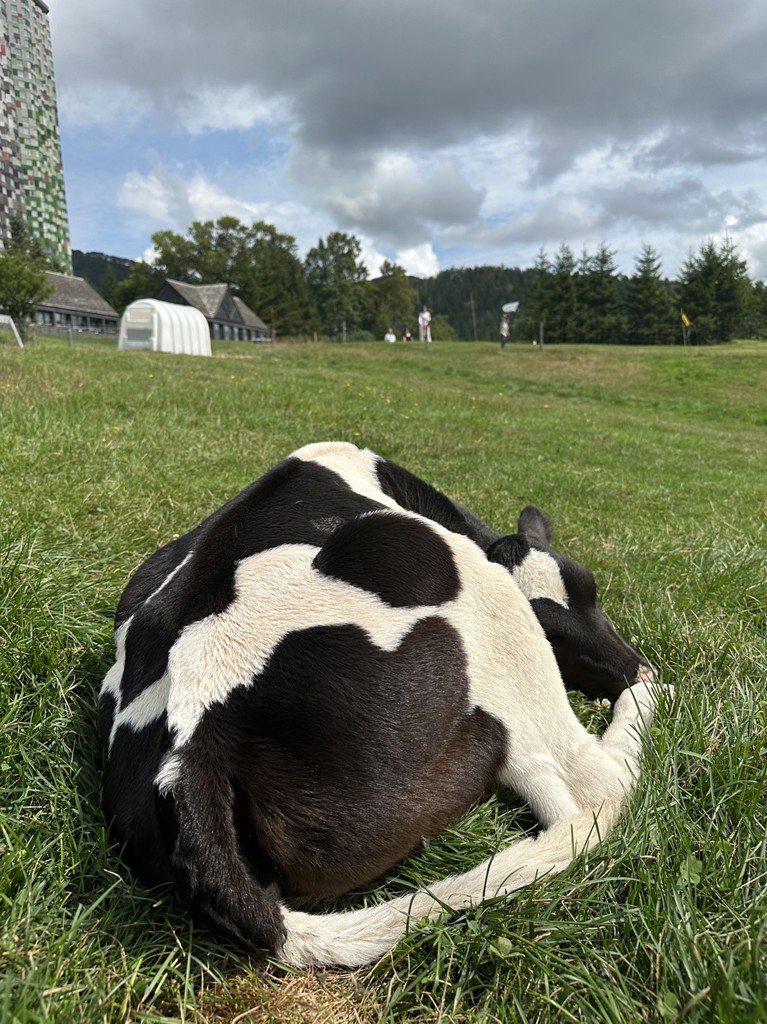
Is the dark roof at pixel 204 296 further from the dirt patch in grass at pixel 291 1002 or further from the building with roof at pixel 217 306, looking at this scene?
the dirt patch in grass at pixel 291 1002

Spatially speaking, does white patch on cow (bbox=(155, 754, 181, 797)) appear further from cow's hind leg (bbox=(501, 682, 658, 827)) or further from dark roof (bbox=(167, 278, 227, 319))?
dark roof (bbox=(167, 278, 227, 319))

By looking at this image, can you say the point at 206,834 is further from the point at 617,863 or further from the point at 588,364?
the point at 588,364

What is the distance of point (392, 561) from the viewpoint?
248cm

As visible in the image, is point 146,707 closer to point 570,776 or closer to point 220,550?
point 220,550

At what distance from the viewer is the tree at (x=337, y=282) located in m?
98.3

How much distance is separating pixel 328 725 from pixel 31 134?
92405 millimetres

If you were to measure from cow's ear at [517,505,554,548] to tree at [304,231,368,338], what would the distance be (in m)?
93.8

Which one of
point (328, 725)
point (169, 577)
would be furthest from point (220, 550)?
point (328, 725)

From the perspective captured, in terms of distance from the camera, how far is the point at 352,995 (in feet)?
5.62

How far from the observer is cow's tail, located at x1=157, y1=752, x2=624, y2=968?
1716mm

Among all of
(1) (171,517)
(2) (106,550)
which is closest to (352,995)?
(2) (106,550)

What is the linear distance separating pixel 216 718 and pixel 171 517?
3627 millimetres

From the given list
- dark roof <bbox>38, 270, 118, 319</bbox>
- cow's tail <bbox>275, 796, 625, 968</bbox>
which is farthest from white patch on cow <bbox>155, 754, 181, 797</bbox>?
dark roof <bbox>38, 270, 118, 319</bbox>

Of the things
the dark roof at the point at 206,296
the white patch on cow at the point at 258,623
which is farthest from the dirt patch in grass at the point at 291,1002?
the dark roof at the point at 206,296
